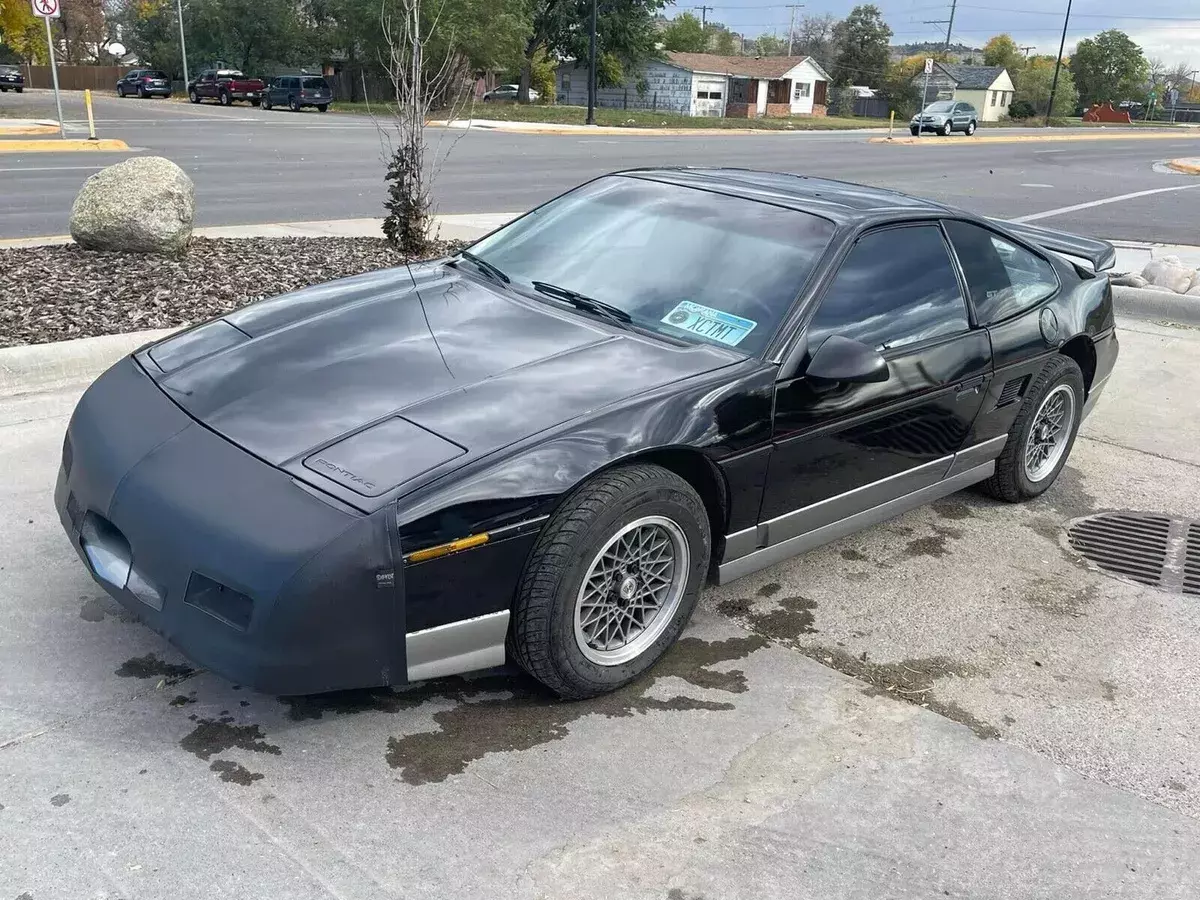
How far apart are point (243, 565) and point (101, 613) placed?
1200mm

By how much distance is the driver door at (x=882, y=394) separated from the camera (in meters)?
3.63

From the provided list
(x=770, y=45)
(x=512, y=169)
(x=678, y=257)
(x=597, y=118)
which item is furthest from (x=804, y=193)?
(x=770, y=45)

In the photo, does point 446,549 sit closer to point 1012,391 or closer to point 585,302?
point 585,302

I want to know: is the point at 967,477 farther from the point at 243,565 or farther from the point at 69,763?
the point at 69,763

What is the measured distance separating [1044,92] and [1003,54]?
87.1 ft

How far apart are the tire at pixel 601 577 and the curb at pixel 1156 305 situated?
6.91 meters

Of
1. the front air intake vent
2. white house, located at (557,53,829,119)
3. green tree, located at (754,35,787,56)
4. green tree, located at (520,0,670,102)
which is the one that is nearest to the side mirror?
the front air intake vent

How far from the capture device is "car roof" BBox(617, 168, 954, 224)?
4.07m

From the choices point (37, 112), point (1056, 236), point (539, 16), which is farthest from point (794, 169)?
point (539, 16)

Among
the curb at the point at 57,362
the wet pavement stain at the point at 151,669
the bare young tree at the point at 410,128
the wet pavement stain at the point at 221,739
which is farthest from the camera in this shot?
the bare young tree at the point at 410,128

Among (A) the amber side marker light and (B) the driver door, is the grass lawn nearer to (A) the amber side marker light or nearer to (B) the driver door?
(B) the driver door

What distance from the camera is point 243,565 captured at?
2.65 meters

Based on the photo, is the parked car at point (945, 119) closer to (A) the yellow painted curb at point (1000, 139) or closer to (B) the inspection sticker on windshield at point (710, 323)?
(A) the yellow painted curb at point (1000, 139)

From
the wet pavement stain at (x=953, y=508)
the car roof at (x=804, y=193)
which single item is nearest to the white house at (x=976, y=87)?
the wet pavement stain at (x=953, y=508)
